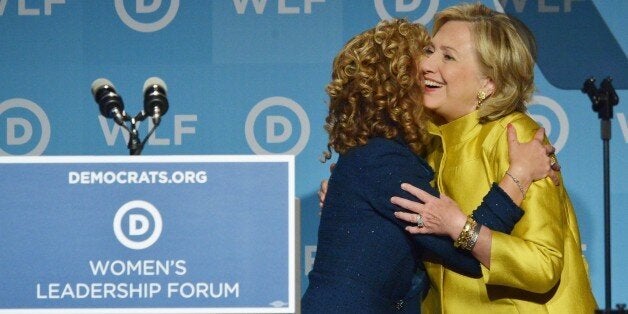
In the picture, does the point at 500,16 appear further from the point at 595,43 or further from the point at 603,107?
the point at 595,43

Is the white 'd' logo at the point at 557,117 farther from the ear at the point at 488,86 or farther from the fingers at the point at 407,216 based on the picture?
the fingers at the point at 407,216

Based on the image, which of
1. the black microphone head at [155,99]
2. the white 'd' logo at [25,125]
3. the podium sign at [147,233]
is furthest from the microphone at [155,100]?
the white 'd' logo at [25,125]

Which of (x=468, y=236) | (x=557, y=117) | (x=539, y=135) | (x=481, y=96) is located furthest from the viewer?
(x=557, y=117)

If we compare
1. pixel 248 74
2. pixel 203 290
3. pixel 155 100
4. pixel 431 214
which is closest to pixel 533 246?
pixel 431 214

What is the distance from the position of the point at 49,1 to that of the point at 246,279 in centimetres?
213

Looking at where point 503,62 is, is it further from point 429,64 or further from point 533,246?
point 533,246

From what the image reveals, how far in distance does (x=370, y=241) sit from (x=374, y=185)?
5.0 inches

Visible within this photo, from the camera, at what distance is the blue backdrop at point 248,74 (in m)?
4.00

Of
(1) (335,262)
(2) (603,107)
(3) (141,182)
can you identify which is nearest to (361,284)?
(1) (335,262)

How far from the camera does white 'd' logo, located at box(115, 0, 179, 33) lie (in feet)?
13.4

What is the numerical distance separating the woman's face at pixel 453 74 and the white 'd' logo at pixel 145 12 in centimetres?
148

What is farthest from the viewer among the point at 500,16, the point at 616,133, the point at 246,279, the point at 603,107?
the point at 616,133

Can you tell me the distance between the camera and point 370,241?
Result: 2449mm

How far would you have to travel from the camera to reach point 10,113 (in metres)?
4.11
